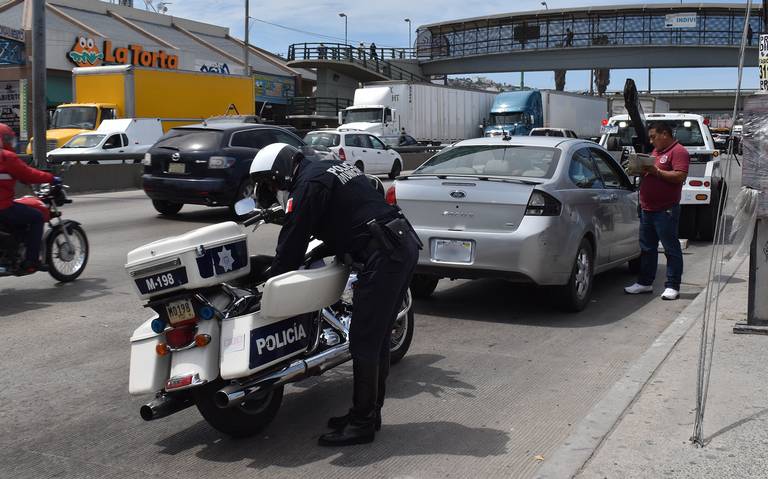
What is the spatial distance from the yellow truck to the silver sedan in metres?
20.9

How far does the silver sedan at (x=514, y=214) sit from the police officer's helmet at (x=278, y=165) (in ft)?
10.4

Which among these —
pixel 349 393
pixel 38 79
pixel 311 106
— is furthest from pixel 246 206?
pixel 311 106

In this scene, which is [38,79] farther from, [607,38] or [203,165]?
[607,38]

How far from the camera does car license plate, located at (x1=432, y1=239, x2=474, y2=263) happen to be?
7.40 m

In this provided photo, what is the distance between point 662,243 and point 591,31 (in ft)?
177

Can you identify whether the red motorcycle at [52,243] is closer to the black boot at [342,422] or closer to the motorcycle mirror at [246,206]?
the motorcycle mirror at [246,206]

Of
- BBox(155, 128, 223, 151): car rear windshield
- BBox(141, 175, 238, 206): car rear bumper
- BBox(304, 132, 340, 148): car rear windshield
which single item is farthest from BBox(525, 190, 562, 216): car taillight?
BBox(304, 132, 340, 148): car rear windshield

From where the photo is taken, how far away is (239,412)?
452cm

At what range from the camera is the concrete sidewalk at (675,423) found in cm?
410

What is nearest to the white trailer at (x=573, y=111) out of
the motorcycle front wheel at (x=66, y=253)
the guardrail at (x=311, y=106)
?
the guardrail at (x=311, y=106)

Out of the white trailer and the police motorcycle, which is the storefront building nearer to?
the white trailer

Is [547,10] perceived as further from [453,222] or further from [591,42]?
[453,222]

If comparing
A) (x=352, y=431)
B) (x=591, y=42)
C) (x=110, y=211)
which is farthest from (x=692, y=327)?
(x=591, y=42)

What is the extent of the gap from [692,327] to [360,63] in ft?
190
